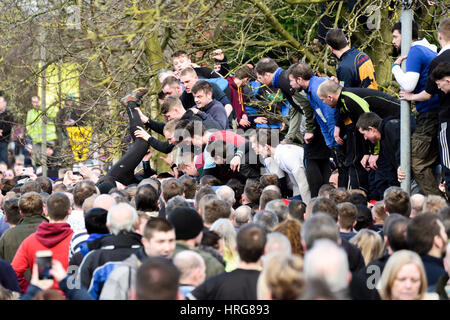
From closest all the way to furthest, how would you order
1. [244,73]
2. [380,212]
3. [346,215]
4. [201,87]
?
[346,215]
[380,212]
[201,87]
[244,73]

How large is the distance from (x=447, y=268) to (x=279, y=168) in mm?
6731

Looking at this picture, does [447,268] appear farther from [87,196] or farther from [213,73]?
[213,73]

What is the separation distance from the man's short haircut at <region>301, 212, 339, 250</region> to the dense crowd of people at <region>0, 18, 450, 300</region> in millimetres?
15

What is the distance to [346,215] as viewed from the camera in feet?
24.8

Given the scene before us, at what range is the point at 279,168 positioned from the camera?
12.3 metres

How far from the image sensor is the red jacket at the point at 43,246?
7.83 metres

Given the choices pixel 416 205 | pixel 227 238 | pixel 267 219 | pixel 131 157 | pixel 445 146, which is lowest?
pixel 227 238

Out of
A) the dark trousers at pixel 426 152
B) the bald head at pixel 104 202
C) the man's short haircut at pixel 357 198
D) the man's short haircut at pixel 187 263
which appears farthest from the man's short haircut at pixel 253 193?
the man's short haircut at pixel 187 263

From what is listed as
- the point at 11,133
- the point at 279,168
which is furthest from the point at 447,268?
the point at 11,133

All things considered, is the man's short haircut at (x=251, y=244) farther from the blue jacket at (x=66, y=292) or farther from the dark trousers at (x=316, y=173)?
the dark trousers at (x=316, y=173)

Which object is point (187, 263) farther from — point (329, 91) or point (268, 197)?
point (329, 91)

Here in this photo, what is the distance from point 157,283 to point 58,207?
11.3 feet

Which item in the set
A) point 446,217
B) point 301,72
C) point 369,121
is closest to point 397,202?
point 446,217

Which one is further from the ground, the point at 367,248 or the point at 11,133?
the point at 11,133
